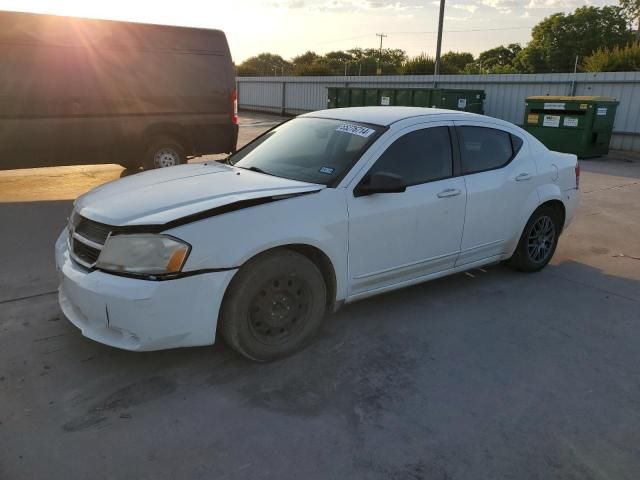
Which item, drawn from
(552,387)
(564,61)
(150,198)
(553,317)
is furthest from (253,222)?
(564,61)

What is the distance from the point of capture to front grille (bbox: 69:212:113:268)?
3102 mm

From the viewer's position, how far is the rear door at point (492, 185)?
170 inches

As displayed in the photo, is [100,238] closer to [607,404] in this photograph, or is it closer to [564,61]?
[607,404]

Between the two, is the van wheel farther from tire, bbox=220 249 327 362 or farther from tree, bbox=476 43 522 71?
tree, bbox=476 43 522 71

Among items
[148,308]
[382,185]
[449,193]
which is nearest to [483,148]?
[449,193]

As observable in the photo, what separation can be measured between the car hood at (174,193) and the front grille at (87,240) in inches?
1.9

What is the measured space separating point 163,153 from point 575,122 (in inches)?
405

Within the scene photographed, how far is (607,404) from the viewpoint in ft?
9.97

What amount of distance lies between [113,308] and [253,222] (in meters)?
0.89

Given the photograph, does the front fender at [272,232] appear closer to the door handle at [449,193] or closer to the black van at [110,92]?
the door handle at [449,193]

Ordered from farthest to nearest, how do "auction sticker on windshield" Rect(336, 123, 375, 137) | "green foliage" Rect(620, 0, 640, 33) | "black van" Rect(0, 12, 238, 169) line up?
"green foliage" Rect(620, 0, 640, 33)
"black van" Rect(0, 12, 238, 169)
"auction sticker on windshield" Rect(336, 123, 375, 137)

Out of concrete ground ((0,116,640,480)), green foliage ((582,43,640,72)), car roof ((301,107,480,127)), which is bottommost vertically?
concrete ground ((0,116,640,480))

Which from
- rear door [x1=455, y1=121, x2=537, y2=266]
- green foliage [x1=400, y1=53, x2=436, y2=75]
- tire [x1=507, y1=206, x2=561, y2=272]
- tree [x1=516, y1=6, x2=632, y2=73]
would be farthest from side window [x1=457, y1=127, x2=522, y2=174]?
tree [x1=516, y1=6, x2=632, y2=73]

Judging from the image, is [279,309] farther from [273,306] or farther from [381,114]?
[381,114]
